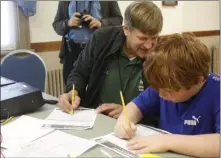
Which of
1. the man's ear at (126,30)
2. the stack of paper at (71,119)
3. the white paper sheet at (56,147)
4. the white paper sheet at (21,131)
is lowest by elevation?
the white paper sheet at (21,131)

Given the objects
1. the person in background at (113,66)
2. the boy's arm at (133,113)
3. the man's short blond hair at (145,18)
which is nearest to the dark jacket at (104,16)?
the person in background at (113,66)

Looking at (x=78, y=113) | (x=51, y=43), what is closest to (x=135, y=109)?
(x=78, y=113)

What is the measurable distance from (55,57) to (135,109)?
2135 mm

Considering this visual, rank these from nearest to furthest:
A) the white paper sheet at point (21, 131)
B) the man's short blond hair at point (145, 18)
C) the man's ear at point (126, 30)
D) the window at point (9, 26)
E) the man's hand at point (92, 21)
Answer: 1. the white paper sheet at point (21, 131)
2. the man's short blond hair at point (145, 18)
3. the man's ear at point (126, 30)
4. the man's hand at point (92, 21)
5. the window at point (9, 26)

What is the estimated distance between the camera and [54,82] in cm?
321

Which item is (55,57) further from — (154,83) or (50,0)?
(154,83)

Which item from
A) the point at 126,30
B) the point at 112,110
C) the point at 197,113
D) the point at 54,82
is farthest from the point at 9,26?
the point at 197,113

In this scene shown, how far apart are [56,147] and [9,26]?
2.29 m

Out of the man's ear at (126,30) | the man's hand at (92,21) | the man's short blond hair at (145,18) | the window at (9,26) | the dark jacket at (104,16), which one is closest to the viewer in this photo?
the man's short blond hair at (145,18)

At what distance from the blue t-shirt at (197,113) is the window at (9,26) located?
2190 millimetres

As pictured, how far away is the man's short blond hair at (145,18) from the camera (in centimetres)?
136

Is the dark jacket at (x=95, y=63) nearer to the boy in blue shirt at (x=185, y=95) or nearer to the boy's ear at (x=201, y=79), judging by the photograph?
the boy in blue shirt at (x=185, y=95)

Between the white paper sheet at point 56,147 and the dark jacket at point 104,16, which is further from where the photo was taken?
the dark jacket at point 104,16

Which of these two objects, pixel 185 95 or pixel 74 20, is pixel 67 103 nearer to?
pixel 185 95
